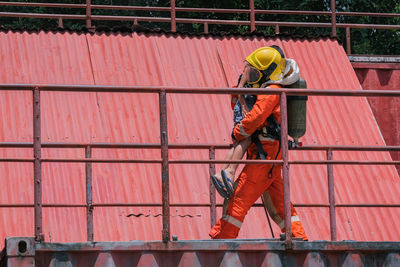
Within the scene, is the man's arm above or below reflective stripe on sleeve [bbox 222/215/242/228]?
above

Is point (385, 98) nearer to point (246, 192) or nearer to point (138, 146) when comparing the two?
point (246, 192)

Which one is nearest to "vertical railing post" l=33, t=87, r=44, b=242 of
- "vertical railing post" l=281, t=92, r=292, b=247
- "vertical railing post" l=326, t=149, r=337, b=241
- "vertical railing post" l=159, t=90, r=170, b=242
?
"vertical railing post" l=159, t=90, r=170, b=242

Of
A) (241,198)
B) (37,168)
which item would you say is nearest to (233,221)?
(241,198)

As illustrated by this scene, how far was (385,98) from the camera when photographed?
59.9 feet

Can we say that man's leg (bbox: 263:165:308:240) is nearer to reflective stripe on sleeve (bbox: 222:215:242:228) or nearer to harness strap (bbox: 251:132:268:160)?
harness strap (bbox: 251:132:268:160)

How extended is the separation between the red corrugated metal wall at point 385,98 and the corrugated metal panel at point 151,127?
41.5 inches

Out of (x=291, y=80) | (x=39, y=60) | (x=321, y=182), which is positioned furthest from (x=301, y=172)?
(x=291, y=80)

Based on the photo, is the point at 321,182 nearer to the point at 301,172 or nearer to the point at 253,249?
the point at 301,172

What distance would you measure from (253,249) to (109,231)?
17.1 feet

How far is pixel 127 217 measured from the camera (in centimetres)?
1389

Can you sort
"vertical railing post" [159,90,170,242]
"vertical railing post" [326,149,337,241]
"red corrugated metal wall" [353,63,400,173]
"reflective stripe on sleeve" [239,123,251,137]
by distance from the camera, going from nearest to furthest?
"vertical railing post" [159,90,170,242] < "reflective stripe on sleeve" [239,123,251,137] < "vertical railing post" [326,149,337,241] < "red corrugated metal wall" [353,63,400,173]

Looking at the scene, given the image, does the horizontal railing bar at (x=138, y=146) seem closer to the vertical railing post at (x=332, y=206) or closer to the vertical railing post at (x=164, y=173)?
the vertical railing post at (x=332, y=206)

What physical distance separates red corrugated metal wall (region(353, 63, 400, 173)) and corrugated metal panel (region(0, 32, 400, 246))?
41.5 inches

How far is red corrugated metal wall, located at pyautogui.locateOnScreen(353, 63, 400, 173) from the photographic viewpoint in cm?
1806
